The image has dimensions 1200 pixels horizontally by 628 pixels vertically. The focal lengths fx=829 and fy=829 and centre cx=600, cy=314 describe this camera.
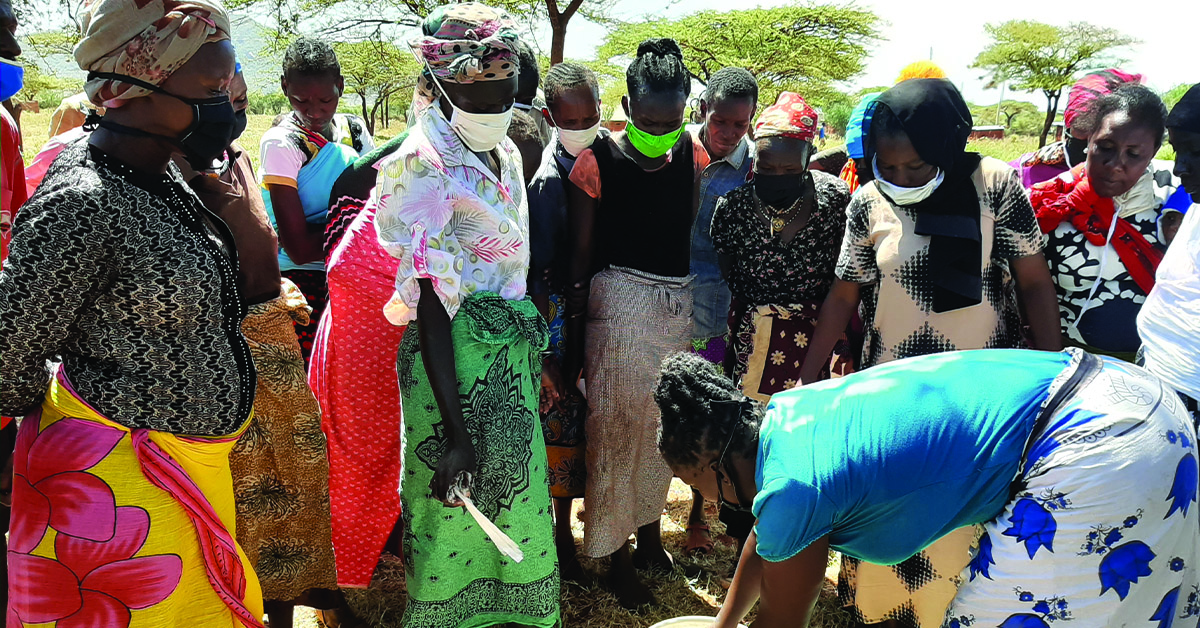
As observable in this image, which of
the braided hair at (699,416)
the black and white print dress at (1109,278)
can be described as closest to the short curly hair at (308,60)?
the braided hair at (699,416)

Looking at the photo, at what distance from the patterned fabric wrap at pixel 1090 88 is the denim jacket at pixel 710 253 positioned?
4.10 ft

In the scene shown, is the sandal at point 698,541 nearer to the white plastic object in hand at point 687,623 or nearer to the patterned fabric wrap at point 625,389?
the patterned fabric wrap at point 625,389

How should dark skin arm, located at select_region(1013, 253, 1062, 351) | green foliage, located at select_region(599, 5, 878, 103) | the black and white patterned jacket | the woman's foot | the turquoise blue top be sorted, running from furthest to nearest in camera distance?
1. green foliage, located at select_region(599, 5, 878, 103)
2. the woman's foot
3. dark skin arm, located at select_region(1013, 253, 1062, 351)
4. the turquoise blue top
5. the black and white patterned jacket

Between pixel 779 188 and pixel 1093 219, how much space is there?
106 centimetres

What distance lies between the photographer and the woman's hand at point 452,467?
2205mm

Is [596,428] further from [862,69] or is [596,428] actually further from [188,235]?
[862,69]

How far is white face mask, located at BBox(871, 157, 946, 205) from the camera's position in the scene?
103 inches

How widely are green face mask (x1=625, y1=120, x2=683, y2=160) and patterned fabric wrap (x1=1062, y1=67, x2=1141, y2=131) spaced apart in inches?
59.7

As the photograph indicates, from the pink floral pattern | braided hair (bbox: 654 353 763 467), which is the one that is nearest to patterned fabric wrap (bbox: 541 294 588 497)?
braided hair (bbox: 654 353 763 467)

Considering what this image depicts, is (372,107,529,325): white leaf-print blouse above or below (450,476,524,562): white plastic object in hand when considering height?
above

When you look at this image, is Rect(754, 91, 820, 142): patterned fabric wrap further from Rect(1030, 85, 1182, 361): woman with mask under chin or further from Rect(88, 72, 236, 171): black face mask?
Rect(88, 72, 236, 171): black face mask

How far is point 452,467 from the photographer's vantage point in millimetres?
2207

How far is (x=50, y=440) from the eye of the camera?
178 cm

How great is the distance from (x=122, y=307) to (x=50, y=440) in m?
0.36
